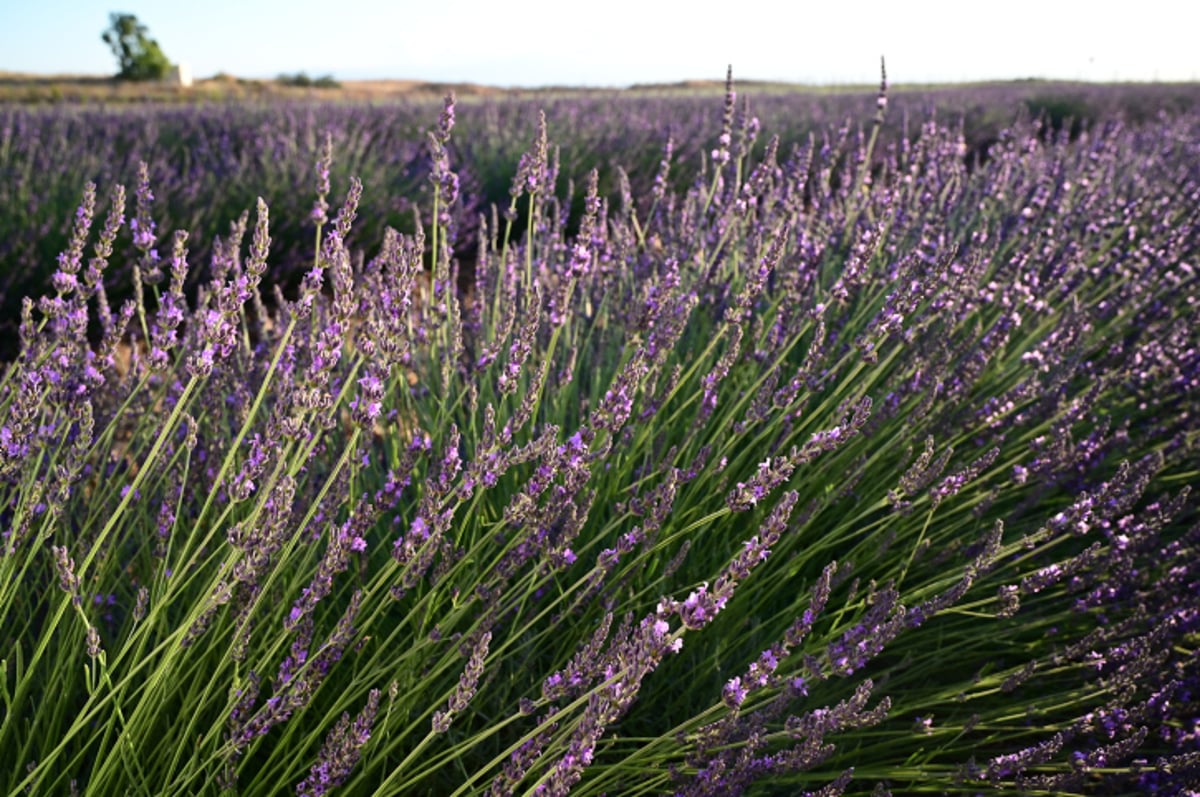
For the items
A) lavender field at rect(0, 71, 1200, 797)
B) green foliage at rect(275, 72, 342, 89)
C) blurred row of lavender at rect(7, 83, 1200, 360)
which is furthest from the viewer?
green foliage at rect(275, 72, 342, 89)

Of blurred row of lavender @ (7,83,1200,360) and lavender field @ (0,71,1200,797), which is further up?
blurred row of lavender @ (7,83,1200,360)

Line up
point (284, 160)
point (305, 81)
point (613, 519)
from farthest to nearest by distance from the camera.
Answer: point (305, 81), point (284, 160), point (613, 519)

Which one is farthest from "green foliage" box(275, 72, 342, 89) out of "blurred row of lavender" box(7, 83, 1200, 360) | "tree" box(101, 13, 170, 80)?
"blurred row of lavender" box(7, 83, 1200, 360)

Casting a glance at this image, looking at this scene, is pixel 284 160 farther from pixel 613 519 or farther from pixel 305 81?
pixel 305 81

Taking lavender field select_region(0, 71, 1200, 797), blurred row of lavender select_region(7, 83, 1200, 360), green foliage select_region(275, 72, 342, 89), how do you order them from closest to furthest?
lavender field select_region(0, 71, 1200, 797) < blurred row of lavender select_region(7, 83, 1200, 360) < green foliage select_region(275, 72, 342, 89)

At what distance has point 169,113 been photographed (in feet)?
33.4

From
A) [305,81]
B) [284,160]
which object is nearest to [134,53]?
[305,81]

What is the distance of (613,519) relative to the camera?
1831mm

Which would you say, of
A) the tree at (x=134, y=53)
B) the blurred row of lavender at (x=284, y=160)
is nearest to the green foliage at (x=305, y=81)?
the tree at (x=134, y=53)

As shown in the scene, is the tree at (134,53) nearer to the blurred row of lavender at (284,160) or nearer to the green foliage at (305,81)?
the green foliage at (305,81)

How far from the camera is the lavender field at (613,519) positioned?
46.3 inches

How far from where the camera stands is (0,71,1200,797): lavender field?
3.86 ft

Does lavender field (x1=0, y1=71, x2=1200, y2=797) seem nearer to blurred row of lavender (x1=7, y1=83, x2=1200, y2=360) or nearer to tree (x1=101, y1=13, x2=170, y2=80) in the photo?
blurred row of lavender (x1=7, y1=83, x2=1200, y2=360)

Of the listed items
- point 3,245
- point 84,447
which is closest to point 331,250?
point 84,447
